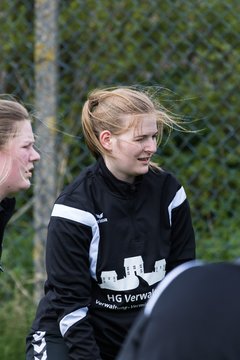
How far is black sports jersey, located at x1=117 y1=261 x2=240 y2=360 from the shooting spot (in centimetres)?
206

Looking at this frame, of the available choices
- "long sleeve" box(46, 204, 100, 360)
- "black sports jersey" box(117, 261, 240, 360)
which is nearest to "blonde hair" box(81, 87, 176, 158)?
"long sleeve" box(46, 204, 100, 360)

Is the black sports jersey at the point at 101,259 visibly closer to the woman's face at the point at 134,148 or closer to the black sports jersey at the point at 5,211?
the woman's face at the point at 134,148

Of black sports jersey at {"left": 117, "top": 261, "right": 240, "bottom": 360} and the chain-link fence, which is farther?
the chain-link fence

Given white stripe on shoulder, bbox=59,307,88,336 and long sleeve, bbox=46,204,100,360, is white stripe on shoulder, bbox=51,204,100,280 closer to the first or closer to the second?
long sleeve, bbox=46,204,100,360

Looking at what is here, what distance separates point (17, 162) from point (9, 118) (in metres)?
0.21

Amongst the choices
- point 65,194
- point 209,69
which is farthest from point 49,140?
point 65,194

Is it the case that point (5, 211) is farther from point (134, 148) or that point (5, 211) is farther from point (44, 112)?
point (44, 112)

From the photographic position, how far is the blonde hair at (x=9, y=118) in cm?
387

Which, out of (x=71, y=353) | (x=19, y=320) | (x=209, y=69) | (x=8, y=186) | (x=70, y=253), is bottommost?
(x=19, y=320)

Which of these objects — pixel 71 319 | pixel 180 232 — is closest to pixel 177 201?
pixel 180 232

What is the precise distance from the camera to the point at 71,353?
12.3 ft

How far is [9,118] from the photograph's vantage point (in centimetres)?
391

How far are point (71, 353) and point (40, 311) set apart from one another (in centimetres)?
27

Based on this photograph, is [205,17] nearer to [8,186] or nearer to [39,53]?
[39,53]
